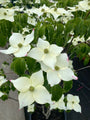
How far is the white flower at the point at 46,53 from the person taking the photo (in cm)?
46

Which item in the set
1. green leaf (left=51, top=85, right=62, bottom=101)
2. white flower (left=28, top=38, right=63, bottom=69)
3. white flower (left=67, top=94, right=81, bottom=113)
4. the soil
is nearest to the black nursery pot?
the soil

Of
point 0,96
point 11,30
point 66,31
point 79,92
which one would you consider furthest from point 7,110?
point 66,31

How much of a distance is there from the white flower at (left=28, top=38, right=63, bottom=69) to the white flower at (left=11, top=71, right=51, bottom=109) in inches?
2.1

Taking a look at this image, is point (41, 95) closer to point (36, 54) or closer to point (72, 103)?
point (36, 54)

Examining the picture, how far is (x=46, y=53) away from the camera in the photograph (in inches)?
19.9

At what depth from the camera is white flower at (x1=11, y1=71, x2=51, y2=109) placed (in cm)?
50

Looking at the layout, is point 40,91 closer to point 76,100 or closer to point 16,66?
point 16,66

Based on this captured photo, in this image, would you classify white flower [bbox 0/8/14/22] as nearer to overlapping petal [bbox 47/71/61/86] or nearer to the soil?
overlapping petal [bbox 47/71/61/86]

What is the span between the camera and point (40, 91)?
20.0 inches

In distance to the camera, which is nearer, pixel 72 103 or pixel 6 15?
pixel 6 15

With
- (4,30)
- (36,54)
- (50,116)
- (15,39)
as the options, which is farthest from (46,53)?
(50,116)

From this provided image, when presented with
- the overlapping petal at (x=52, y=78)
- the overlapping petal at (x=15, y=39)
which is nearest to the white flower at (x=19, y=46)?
the overlapping petal at (x=15, y=39)

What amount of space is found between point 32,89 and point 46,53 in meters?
0.13

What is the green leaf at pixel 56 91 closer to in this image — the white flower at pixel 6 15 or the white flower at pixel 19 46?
the white flower at pixel 19 46
